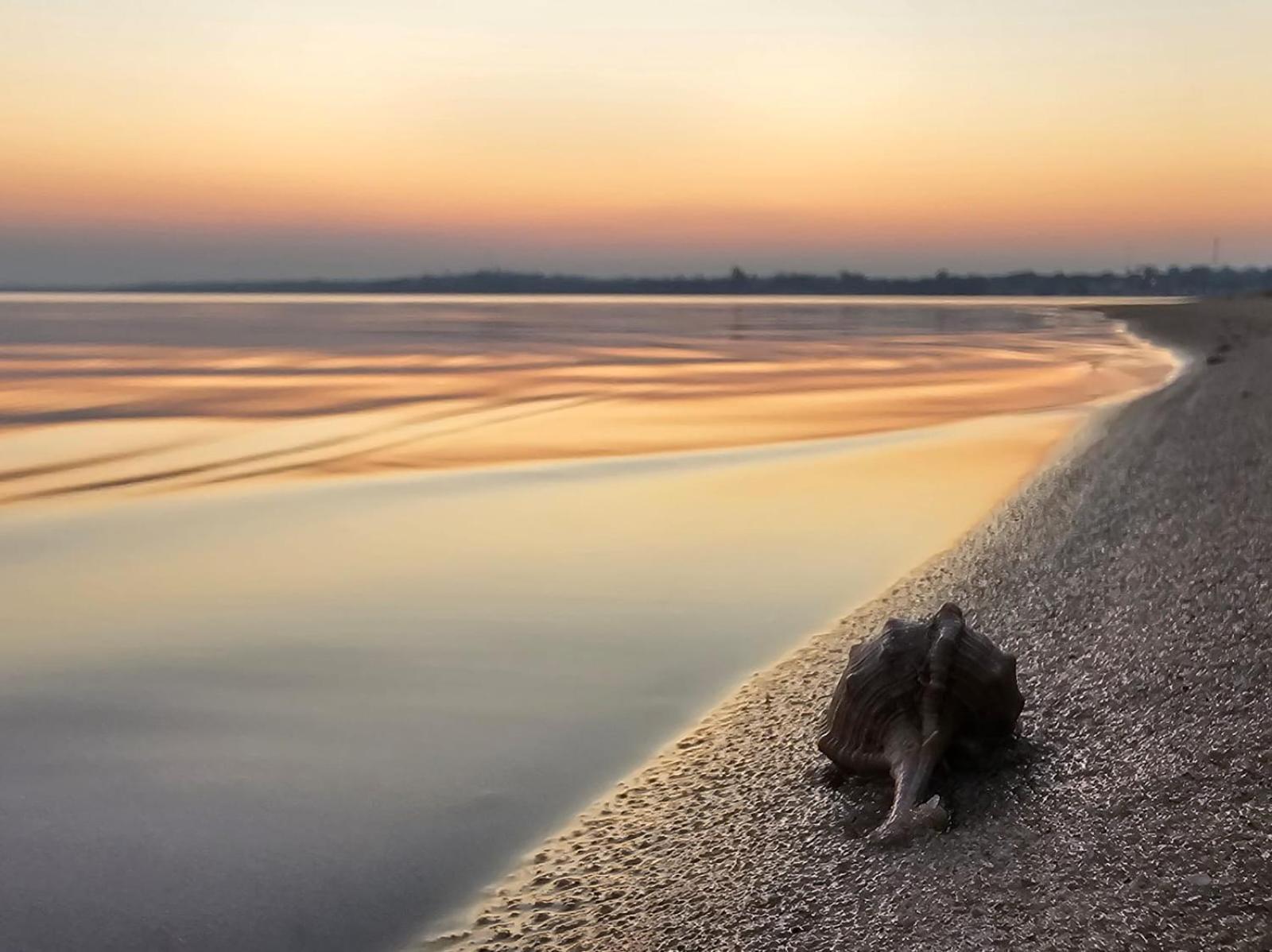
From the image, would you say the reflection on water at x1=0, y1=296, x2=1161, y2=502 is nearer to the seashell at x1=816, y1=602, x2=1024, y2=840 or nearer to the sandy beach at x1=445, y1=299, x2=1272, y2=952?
the sandy beach at x1=445, y1=299, x2=1272, y2=952

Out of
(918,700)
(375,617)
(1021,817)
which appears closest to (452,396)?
(375,617)

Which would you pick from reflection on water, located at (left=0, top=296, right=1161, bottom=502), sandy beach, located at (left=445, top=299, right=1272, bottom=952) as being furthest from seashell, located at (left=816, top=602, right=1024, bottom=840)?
reflection on water, located at (left=0, top=296, right=1161, bottom=502)

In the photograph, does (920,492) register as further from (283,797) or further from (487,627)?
(283,797)

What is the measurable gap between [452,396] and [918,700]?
15.8 meters

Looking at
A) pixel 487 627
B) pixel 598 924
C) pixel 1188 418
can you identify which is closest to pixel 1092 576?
pixel 487 627

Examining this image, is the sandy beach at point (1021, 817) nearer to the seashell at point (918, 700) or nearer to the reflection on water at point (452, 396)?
the seashell at point (918, 700)

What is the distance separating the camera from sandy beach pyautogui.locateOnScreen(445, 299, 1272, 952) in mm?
2369

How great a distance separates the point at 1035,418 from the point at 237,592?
1114cm

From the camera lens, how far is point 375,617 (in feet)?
18.0

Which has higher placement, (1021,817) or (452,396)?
(452,396)

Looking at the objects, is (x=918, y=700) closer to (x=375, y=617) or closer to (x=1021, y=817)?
(x=1021, y=817)

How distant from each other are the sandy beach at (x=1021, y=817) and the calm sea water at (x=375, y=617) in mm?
278

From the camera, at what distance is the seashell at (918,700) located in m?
3.05

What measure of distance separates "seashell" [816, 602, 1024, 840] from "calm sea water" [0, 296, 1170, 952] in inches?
35.4
